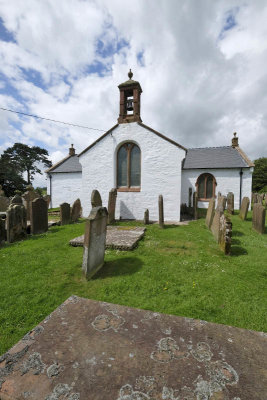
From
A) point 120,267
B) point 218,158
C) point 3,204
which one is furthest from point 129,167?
point 218,158

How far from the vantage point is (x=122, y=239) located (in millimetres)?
6828

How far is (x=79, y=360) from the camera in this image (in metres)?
1.25

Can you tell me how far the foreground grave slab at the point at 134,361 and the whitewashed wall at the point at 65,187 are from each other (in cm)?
1855

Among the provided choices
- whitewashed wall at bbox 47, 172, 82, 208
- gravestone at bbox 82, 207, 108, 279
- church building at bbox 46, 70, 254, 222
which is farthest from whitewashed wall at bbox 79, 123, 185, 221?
whitewashed wall at bbox 47, 172, 82, 208

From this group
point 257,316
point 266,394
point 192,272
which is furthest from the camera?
point 192,272

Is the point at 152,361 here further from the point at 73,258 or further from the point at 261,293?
the point at 73,258

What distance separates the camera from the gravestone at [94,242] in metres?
4.32

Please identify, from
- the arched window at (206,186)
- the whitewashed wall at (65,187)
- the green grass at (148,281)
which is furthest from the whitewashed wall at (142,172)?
the arched window at (206,186)

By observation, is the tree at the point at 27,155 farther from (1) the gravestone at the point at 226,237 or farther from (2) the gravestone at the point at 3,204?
(1) the gravestone at the point at 226,237

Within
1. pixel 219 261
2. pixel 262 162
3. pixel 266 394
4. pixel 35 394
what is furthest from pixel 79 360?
pixel 262 162

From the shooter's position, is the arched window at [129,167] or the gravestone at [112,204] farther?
the arched window at [129,167]

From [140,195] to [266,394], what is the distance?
10336mm

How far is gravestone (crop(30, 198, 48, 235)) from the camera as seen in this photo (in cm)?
816

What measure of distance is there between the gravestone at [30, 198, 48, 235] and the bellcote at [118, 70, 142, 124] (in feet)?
22.1
